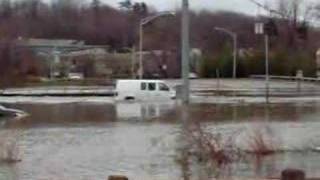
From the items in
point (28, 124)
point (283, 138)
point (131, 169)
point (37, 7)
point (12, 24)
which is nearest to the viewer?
point (131, 169)

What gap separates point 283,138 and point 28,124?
10.8 m

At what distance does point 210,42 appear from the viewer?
115m

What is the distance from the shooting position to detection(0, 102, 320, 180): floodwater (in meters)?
15.4

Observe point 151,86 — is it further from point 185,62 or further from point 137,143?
point 185,62

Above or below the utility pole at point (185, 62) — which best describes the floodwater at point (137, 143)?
below

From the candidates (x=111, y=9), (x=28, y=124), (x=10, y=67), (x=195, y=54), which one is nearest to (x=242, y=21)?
(x=195, y=54)

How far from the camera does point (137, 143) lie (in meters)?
21.7

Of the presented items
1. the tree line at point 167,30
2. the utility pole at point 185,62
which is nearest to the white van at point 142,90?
the tree line at point 167,30

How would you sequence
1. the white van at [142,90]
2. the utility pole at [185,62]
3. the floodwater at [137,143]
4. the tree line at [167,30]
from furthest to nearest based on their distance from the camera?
the tree line at [167,30], the white van at [142,90], the utility pole at [185,62], the floodwater at [137,143]

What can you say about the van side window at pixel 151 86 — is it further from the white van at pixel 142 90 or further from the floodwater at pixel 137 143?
the floodwater at pixel 137 143

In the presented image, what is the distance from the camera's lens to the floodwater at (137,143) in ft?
50.7

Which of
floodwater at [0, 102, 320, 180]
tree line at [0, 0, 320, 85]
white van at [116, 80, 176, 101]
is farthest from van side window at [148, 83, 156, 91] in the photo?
tree line at [0, 0, 320, 85]

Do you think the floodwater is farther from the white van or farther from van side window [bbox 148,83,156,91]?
van side window [bbox 148,83,156,91]

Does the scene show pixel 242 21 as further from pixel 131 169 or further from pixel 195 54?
pixel 131 169
